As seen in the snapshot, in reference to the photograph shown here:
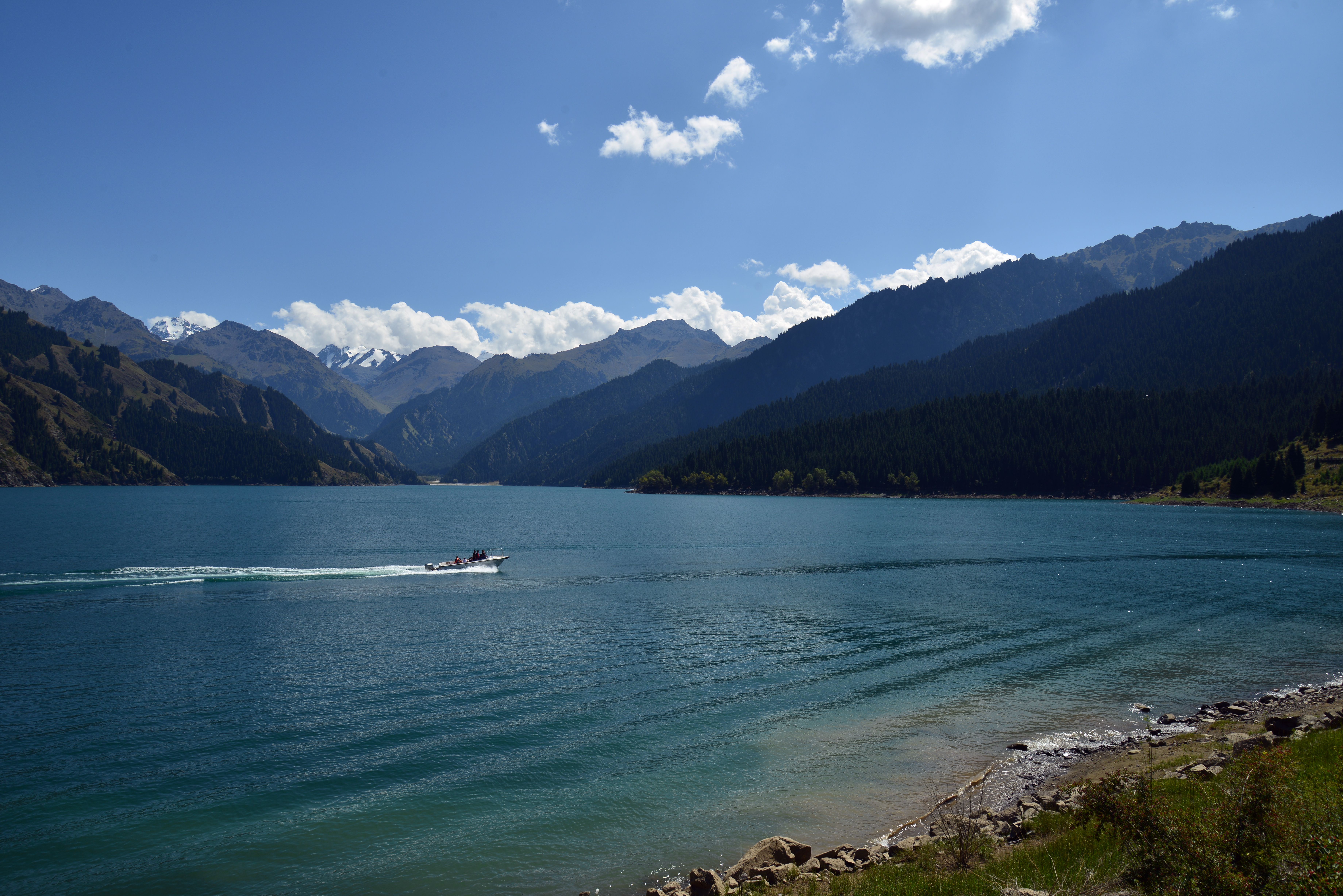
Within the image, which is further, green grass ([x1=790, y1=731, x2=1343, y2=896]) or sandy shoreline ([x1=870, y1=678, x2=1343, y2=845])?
sandy shoreline ([x1=870, y1=678, x2=1343, y2=845])

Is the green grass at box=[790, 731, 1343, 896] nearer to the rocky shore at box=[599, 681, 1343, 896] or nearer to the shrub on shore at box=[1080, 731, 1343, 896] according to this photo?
the shrub on shore at box=[1080, 731, 1343, 896]

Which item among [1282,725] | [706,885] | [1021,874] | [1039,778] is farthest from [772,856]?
[1282,725]

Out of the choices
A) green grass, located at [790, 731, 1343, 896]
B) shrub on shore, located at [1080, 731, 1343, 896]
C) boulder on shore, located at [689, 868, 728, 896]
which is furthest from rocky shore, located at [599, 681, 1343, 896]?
shrub on shore, located at [1080, 731, 1343, 896]

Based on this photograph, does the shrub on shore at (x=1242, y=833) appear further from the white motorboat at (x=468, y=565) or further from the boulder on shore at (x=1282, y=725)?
the white motorboat at (x=468, y=565)

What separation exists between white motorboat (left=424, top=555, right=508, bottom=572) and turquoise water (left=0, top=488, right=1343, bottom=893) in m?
1.59

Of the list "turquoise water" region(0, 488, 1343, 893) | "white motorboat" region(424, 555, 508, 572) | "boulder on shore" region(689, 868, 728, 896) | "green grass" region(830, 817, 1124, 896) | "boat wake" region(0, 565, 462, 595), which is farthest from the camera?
"white motorboat" region(424, 555, 508, 572)

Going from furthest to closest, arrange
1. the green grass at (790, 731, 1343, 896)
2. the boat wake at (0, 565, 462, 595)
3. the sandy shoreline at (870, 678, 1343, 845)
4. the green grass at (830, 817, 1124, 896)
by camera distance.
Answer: the boat wake at (0, 565, 462, 595), the sandy shoreline at (870, 678, 1343, 845), the green grass at (830, 817, 1124, 896), the green grass at (790, 731, 1343, 896)

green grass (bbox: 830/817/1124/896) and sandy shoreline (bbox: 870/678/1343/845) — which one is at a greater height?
green grass (bbox: 830/817/1124/896)

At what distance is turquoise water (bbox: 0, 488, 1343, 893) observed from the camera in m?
19.7

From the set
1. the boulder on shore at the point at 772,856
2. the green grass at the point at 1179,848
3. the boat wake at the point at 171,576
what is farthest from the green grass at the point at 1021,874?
the boat wake at the point at 171,576

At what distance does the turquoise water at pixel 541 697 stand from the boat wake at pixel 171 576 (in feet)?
2.19

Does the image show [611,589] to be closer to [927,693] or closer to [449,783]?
[927,693]

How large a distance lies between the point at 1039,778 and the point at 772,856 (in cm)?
1259

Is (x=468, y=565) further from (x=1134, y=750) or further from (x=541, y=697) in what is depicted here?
(x=1134, y=750)
